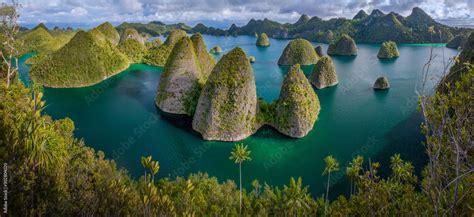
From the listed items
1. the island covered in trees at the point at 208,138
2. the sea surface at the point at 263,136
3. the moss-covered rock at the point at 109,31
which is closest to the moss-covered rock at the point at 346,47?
the island covered in trees at the point at 208,138

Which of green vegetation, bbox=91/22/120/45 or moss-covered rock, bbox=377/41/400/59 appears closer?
moss-covered rock, bbox=377/41/400/59

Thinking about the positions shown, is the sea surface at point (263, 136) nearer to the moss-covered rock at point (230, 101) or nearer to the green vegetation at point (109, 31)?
the moss-covered rock at point (230, 101)

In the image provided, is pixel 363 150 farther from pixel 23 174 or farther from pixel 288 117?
pixel 23 174

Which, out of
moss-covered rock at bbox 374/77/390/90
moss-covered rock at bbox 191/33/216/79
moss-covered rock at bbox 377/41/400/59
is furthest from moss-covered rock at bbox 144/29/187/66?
moss-covered rock at bbox 377/41/400/59

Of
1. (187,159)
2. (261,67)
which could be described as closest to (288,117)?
(187,159)

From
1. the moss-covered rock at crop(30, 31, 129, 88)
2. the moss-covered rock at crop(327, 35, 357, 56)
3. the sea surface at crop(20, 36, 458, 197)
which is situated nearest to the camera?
the sea surface at crop(20, 36, 458, 197)

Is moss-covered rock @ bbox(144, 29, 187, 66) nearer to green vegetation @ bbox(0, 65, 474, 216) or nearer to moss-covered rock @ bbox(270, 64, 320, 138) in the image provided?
moss-covered rock @ bbox(270, 64, 320, 138)

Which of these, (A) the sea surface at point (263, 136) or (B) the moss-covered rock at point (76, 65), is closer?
(A) the sea surface at point (263, 136)
